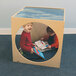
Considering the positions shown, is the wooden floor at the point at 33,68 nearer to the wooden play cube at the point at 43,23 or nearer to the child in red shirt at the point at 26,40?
the wooden play cube at the point at 43,23

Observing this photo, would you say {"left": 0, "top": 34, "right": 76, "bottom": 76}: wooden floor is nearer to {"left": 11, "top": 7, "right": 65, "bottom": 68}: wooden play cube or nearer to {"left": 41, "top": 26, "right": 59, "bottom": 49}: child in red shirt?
{"left": 11, "top": 7, "right": 65, "bottom": 68}: wooden play cube

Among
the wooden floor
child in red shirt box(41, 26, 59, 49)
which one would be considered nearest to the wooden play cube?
the wooden floor

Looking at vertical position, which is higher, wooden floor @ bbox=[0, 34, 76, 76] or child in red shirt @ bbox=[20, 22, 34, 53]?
child in red shirt @ bbox=[20, 22, 34, 53]

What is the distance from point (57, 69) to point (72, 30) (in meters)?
0.91

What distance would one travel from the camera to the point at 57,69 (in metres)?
1.49

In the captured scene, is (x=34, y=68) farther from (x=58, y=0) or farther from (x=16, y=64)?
(x=58, y=0)

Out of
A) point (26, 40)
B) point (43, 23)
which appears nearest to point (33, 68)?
point (26, 40)

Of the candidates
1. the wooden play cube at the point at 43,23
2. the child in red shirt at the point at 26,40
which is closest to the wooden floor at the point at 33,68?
the wooden play cube at the point at 43,23

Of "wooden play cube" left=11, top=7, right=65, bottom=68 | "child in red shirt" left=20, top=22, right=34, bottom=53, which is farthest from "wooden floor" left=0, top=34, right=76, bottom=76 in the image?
"child in red shirt" left=20, top=22, right=34, bottom=53

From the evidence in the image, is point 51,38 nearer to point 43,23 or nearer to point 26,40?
point 26,40

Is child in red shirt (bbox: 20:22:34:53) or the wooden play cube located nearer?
the wooden play cube

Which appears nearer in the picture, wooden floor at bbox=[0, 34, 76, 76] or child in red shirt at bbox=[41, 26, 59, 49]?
wooden floor at bbox=[0, 34, 76, 76]

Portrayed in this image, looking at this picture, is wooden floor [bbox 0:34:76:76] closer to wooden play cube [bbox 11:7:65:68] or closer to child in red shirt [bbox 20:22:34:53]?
wooden play cube [bbox 11:7:65:68]

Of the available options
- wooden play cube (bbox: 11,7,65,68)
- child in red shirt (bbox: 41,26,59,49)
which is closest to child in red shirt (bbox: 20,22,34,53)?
wooden play cube (bbox: 11,7,65,68)
